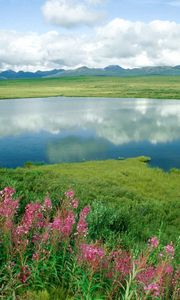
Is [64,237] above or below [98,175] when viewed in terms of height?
above

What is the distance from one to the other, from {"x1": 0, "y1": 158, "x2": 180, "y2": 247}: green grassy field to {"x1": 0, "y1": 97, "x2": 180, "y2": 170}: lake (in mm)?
4451

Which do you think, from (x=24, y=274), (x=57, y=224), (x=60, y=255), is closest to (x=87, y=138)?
(x=60, y=255)

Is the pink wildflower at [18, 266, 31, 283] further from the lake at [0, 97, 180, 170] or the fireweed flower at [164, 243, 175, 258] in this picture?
the lake at [0, 97, 180, 170]

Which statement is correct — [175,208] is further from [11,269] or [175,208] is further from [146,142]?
[146,142]

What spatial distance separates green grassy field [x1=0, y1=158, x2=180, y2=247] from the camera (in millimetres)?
11102

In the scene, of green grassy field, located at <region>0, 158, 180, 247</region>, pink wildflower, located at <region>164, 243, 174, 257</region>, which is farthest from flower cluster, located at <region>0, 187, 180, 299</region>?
green grassy field, located at <region>0, 158, 180, 247</region>

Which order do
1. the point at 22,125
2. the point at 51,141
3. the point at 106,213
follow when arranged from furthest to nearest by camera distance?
the point at 22,125 → the point at 51,141 → the point at 106,213

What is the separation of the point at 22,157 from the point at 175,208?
2001 centimetres

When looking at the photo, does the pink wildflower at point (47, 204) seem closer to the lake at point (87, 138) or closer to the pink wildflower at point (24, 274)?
the pink wildflower at point (24, 274)

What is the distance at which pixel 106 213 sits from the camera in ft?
36.3

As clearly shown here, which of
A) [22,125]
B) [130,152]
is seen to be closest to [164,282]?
[130,152]

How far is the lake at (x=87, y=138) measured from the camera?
120 ft

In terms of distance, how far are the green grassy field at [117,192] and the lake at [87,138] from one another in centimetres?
445

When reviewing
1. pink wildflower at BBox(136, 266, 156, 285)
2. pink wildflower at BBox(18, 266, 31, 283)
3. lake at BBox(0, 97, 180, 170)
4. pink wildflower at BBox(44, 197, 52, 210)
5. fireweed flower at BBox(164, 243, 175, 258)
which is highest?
pink wildflower at BBox(44, 197, 52, 210)
